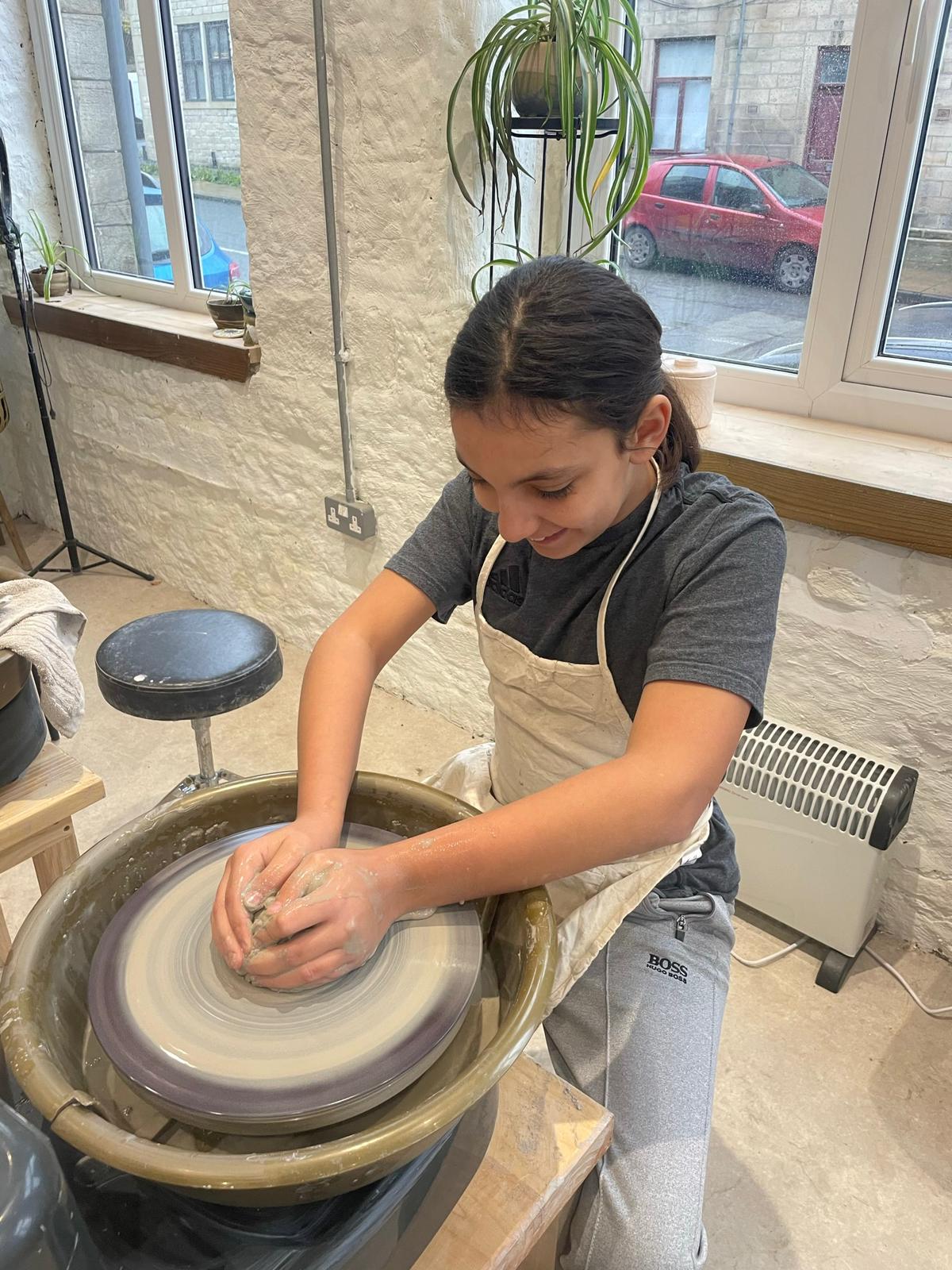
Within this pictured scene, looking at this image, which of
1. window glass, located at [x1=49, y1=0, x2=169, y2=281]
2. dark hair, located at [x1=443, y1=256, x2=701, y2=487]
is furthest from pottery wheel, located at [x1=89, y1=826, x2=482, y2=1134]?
window glass, located at [x1=49, y1=0, x2=169, y2=281]

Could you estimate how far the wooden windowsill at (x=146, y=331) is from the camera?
2.48m

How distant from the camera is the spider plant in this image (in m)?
1.56

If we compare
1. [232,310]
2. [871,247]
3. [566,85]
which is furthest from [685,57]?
[232,310]

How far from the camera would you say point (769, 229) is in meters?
1.79

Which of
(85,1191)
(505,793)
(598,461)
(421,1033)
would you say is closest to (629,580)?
(598,461)

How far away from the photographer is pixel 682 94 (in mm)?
1826

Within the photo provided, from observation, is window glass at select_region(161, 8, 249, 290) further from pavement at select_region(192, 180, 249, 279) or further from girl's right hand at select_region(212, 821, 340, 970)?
girl's right hand at select_region(212, 821, 340, 970)

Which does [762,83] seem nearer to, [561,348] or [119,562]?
[561,348]

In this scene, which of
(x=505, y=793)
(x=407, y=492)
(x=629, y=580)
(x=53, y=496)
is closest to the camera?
(x=629, y=580)

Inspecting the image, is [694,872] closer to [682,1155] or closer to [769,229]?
[682,1155]

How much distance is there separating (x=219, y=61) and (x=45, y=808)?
2476mm

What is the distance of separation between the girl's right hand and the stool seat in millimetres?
847

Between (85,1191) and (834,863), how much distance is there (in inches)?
52.9

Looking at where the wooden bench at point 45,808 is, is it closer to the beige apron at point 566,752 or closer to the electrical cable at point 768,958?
the beige apron at point 566,752
